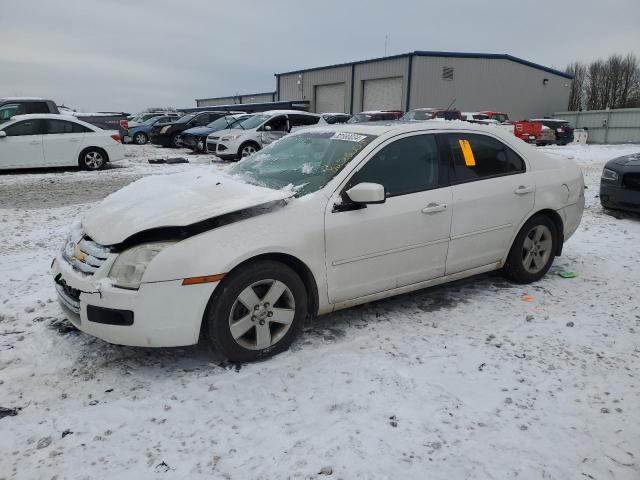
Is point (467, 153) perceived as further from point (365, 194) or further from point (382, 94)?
point (382, 94)

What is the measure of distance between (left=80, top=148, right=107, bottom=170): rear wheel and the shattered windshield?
34.3 ft

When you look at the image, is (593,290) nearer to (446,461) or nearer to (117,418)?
(446,461)

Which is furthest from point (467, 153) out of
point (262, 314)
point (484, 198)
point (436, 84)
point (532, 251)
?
point (436, 84)

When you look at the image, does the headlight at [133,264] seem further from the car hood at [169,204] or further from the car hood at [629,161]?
the car hood at [629,161]

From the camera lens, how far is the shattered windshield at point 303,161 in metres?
3.79

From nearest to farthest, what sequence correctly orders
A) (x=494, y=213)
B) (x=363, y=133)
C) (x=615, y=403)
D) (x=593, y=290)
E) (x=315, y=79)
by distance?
(x=615, y=403), (x=363, y=133), (x=494, y=213), (x=593, y=290), (x=315, y=79)

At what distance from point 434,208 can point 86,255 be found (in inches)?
101

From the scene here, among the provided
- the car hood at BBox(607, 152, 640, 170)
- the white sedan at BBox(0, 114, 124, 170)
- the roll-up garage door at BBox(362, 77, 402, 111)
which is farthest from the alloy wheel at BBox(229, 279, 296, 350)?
the roll-up garage door at BBox(362, 77, 402, 111)

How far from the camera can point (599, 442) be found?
2594 mm

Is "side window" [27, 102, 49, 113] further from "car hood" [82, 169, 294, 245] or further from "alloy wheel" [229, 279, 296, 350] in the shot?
"alloy wheel" [229, 279, 296, 350]

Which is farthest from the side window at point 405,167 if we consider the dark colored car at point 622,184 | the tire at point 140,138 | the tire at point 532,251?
the tire at point 140,138

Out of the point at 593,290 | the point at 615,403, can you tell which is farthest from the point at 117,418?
the point at 593,290

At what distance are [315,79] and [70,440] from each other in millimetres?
40330

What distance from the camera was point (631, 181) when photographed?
753 cm
